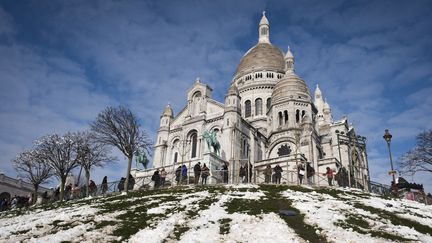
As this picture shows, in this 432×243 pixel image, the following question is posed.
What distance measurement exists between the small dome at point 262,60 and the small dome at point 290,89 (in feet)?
42.1

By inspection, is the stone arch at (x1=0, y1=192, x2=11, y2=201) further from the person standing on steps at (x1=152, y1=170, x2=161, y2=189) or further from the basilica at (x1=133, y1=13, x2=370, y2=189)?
the person standing on steps at (x1=152, y1=170, x2=161, y2=189)

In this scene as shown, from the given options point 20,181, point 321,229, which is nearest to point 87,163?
point 20,181

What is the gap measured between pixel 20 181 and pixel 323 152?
159ft

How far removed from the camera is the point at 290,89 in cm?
5688

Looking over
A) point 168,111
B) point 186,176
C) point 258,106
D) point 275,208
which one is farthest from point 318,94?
point 275,208

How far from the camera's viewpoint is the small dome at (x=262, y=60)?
71750 millimetres

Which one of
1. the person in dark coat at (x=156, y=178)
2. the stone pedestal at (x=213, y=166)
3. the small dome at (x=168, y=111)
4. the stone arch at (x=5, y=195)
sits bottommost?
the stone arch at (x=5, y=195)

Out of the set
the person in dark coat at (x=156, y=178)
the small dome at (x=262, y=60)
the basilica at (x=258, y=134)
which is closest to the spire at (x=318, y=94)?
the small dome at (x=262, y=60)

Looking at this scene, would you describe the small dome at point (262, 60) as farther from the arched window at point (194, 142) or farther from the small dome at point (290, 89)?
the arched window at point (194, 142)

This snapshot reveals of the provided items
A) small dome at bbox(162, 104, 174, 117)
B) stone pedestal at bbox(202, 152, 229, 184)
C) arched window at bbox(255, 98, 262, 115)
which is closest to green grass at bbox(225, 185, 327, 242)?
stone pedestal at bbox(202, 152, 229, 184)

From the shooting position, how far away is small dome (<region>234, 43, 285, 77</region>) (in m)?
71.8

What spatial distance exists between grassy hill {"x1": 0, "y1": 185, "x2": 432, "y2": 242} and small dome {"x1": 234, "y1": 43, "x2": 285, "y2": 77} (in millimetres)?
51980

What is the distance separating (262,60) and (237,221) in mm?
60373

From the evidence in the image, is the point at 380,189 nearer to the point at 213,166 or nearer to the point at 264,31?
the point at 213,166
